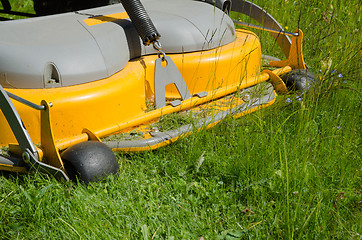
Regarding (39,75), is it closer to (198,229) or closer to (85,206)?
(85,206)

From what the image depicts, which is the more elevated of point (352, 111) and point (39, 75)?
point (39, 75)

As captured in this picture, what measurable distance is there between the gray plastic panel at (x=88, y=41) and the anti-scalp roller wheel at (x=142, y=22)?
9 centimetres

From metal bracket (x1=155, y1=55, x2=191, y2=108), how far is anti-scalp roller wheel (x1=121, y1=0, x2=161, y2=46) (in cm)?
11

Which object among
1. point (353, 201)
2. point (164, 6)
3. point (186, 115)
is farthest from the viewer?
point (164, 6)

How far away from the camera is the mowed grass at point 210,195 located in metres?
1.35

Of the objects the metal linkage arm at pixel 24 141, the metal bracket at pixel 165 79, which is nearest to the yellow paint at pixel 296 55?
the metal bracket at pixel 165 79

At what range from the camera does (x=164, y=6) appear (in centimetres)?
227

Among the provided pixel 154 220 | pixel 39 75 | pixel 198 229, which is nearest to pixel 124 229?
pixel 154 220

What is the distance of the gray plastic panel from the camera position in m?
1.65

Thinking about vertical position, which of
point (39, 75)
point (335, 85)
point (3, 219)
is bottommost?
point (3, 219)

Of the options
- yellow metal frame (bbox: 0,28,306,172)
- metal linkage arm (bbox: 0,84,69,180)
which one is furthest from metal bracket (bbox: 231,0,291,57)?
metal linkage arm (bbox: 0,84,69,180)

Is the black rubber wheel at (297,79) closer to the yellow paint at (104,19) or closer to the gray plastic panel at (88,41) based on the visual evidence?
the gray plastic panel at (88,41)

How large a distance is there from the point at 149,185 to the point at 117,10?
36.7 inches

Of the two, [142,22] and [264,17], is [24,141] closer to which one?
[142,22]
